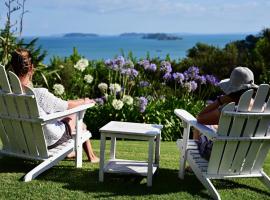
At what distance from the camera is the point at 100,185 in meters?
4.30

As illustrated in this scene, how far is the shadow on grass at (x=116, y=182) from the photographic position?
418 cm

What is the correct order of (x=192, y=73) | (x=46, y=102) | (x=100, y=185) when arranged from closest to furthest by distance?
(x=100, y=185)
(x=46, y=102)
(x=192, y=73)

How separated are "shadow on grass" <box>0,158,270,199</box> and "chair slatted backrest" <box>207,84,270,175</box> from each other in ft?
0.83

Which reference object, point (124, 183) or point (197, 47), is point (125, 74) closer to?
point (124, 183)

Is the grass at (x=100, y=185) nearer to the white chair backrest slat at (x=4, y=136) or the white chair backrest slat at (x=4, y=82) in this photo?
the white chair backrest slat at (x=4, y=136)

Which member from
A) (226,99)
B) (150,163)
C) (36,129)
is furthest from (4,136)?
(226,99)

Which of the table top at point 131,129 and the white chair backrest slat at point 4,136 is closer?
the table top at point 131,129

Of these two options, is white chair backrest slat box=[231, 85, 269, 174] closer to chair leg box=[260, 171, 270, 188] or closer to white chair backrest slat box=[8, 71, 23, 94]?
chair leg box=[260, 171, 270, 188]

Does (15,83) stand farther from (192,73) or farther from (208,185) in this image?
(192,73)

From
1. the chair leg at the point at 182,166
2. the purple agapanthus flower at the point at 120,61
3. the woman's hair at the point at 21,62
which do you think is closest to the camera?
the woman's hair at the point at 21,62

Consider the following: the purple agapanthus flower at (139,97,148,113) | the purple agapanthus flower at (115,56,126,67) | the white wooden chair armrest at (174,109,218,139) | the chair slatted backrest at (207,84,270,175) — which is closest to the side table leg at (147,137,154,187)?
the white wooden chair armrest at (174,109,218,139)

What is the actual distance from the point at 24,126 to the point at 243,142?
181 cm

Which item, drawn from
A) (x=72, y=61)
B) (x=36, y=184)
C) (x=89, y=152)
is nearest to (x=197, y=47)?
(x=72, y=61)

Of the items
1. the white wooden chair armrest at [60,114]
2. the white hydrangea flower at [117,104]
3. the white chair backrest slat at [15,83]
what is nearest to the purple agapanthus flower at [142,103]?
the white hydrangea flower at [117,104]
